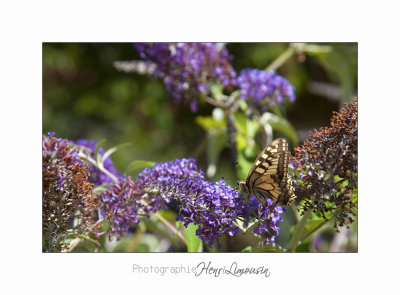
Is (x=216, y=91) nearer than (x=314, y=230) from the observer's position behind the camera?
No

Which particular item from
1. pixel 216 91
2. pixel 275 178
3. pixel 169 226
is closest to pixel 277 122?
pixel 216 91

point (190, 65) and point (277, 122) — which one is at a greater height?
point (190, 65)

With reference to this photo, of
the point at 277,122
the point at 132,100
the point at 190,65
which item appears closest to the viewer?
the point at 190,65

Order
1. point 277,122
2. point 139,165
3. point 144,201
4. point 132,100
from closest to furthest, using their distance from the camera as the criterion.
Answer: point 144,201 < point 139,165 < point 277,122 < point 132,100

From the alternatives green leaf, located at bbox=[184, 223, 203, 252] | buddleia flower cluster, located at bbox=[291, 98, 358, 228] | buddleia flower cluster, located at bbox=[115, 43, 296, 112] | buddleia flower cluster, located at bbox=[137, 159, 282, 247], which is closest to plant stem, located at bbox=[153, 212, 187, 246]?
green leaf, located at bbox=[184, 223, 203, 252]

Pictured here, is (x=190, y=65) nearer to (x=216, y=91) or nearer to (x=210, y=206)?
(x=216, y=91)

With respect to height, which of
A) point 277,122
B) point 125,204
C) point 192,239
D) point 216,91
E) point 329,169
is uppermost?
point 216,91

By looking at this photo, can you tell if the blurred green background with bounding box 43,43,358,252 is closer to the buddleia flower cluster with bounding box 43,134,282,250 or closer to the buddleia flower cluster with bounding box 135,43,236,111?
the buddleia flower cluster with bounding box 135,43,236,111
